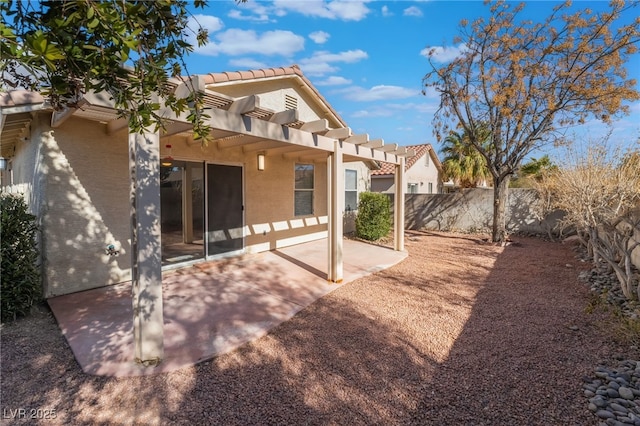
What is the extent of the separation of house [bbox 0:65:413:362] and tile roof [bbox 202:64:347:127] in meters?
0.03

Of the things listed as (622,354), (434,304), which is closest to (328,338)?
(434,304)

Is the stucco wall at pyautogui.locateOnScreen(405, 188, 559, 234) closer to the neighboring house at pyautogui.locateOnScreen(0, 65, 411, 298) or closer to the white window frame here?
the neighboring house at pyautogui.locateOnScreen(0, 65, 411, 298)

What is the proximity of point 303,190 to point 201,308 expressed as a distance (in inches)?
259

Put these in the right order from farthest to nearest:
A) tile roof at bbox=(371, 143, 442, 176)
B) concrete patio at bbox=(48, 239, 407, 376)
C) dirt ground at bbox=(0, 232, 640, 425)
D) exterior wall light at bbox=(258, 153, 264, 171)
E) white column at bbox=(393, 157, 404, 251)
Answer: tile roof at bbox=(371, 143, 442, 176) < white column at bbox=(393, 157, 404, 251) < exterior wall light at bbox=(258, 153, 264, 171) < concrete patio at bbox=(48, 239, 407, 376) < dirt ground at bbox=(0, 232, 640, 425)

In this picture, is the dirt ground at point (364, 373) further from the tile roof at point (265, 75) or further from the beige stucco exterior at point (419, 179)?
the beige stucco exterior at point (419, 179)

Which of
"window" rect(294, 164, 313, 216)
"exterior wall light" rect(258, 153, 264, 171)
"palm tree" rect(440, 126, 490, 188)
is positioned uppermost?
"palm tree" rect(440, 126, 490, 188)

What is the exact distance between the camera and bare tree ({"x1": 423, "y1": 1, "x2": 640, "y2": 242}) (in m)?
9.85

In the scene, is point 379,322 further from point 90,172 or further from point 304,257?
point 90,172

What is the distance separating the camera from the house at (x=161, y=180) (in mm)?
3668

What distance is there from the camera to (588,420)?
2.69 meters

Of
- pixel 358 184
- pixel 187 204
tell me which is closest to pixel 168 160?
pixel 187 204

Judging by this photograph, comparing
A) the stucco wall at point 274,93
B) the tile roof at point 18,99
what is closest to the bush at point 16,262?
the tile roof at point 18,99

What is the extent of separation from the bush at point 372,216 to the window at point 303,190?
1.93 m

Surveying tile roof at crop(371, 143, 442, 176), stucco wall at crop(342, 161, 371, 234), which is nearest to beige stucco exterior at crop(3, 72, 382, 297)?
stucco wall at crop(342, 161, 371, 234)
